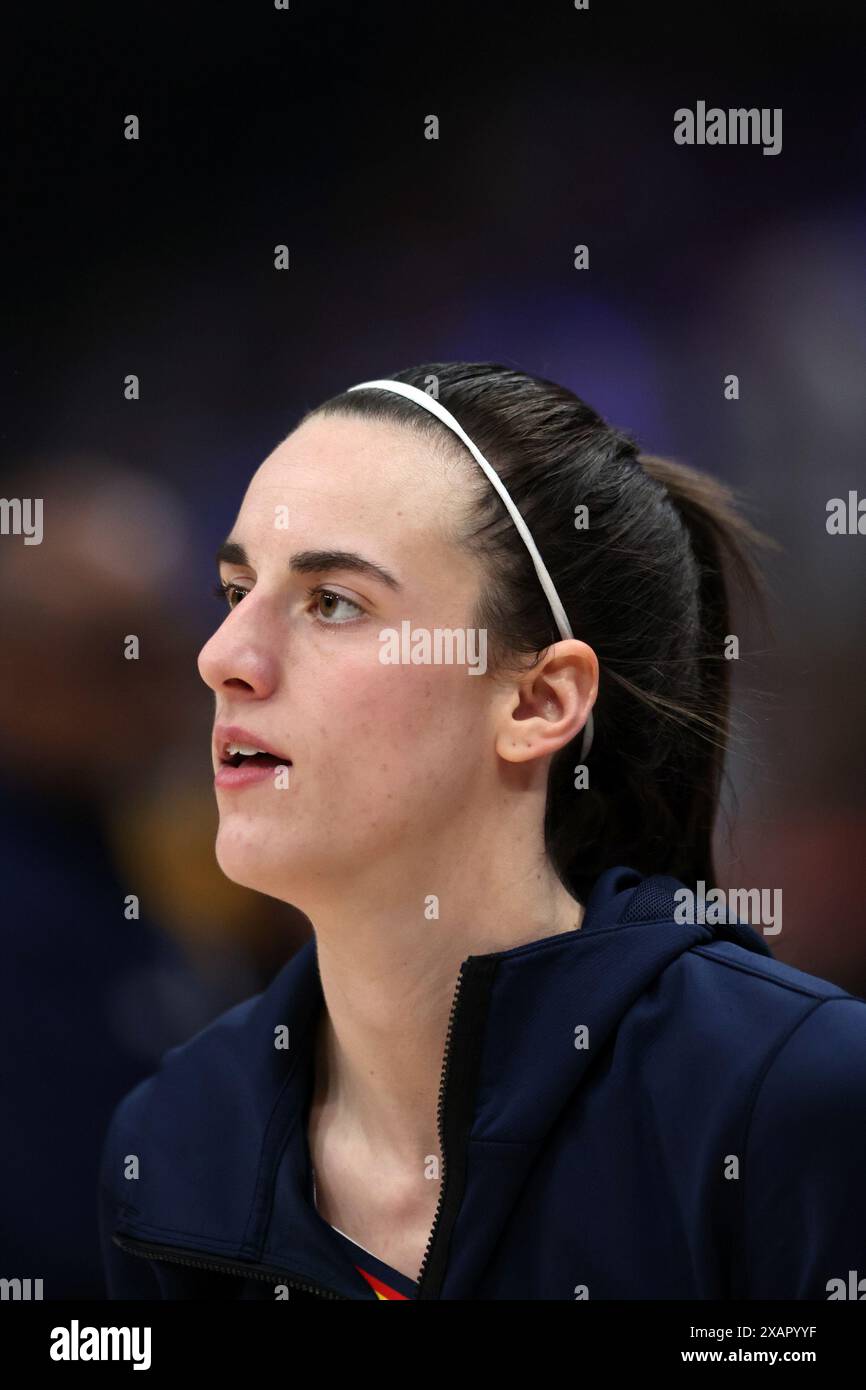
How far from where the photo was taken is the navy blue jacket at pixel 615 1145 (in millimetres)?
1562

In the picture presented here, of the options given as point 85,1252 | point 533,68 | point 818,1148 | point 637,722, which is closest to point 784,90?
point 533,68

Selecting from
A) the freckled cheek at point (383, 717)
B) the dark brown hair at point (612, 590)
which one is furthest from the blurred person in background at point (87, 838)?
the freckled cheek at point (383, 717)

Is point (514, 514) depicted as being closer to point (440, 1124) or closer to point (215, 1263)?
point (440, 1124)

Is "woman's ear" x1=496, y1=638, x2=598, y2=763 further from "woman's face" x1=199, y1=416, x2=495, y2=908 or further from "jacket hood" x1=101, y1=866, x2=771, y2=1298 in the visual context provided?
"jacket hood" x1=101, y1=866, x2=771, y2=1298

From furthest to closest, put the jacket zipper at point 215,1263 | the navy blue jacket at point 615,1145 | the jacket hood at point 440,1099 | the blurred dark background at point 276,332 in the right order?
the blurred dark background at point 276,332 < the jacket zipper at point 215,1263 < the jacket hood at point 440,1099 < the navy blue jacket at point 615,1145

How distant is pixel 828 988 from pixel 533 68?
56.9 inches

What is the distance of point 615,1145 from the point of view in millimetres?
1654

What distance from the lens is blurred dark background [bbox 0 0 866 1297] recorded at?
2189mm

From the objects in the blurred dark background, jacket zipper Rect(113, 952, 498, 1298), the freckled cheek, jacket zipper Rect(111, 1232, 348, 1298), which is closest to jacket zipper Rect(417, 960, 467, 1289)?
jacket zipper Rect(113, 952, 498, 1298)

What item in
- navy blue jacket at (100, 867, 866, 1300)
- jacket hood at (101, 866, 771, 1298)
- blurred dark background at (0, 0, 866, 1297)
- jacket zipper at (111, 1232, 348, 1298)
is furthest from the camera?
blurred dark background at (0, 0, 866, 1297)

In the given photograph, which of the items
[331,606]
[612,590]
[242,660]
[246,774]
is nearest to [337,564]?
[331,606]

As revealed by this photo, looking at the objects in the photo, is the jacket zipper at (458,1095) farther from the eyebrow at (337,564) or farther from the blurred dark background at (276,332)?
the blurred dark background at (276,332)
